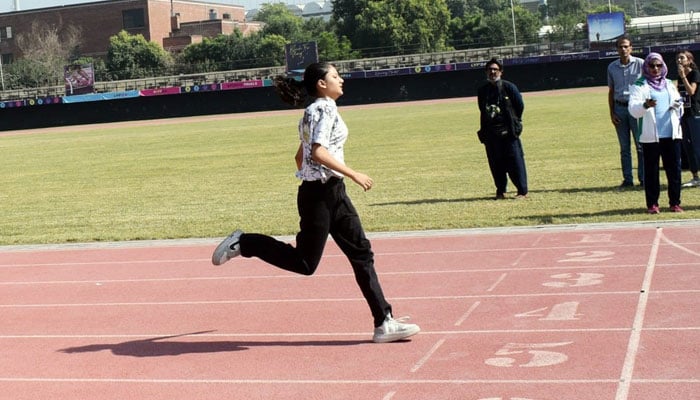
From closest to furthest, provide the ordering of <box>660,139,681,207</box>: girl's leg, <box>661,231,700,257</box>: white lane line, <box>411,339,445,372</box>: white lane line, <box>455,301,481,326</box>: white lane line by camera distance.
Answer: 1. <box>411,339,445,372</box>: white lane line
2. <box>455,301,481,326</box>: white lane line
3. <box>661,231,700,257</box>: white lane line
4. <box>660,139,681,207</box>: girl's leg

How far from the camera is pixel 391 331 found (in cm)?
741

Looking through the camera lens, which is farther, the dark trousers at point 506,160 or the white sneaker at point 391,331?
the dark trousers at point 506,160

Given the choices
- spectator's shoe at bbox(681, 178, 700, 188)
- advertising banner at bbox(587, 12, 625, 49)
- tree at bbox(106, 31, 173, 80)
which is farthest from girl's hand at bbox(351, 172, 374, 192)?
tree at bbox(106, 31, 173, 80)

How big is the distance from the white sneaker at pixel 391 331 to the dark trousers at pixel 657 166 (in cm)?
590

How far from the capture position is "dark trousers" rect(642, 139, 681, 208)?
1251 centimetres

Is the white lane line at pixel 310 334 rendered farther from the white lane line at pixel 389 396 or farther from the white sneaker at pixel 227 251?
the white lane line at pixel 389 396

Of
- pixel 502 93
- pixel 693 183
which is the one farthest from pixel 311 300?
pixel 693 183

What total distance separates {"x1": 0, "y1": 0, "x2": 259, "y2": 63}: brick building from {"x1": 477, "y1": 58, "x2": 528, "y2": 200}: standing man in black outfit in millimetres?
104456

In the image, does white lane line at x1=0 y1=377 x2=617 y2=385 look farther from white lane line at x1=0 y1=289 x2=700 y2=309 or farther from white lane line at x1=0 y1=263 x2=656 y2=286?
white lane line at x1=0 y1=263 x2=656 y2=286

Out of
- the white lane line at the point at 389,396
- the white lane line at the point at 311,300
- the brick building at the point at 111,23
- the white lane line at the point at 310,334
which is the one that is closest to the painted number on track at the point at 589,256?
the white lane line at the point at 311,300

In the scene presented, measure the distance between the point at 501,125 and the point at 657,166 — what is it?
9.64 feet

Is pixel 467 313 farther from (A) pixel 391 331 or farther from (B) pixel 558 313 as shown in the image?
(A) pixel 391 331

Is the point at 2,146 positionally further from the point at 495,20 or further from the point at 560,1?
the point at 560,1

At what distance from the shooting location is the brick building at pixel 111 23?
117 m
